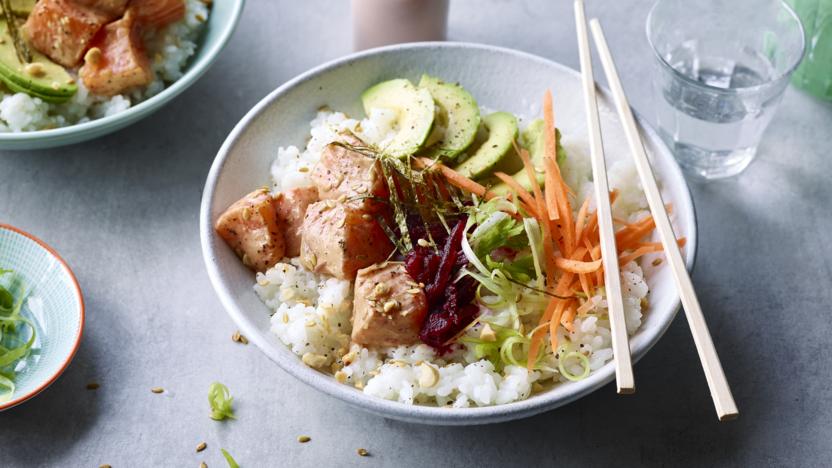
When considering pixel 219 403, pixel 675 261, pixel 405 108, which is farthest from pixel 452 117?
pixel 219 403

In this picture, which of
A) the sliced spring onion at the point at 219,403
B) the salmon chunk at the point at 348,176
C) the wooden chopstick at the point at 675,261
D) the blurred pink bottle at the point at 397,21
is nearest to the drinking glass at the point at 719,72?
the wooden chopstick at the point at 675,261

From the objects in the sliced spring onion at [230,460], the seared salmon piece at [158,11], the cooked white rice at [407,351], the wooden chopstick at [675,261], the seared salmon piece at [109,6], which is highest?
the seared salmon piece at [109,6]

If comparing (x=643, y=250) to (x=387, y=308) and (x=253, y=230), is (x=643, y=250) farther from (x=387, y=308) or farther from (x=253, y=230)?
(x=253, y=230)

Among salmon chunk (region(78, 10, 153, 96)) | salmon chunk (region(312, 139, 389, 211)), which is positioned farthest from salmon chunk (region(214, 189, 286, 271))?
salmon chunk (region(78, 10, 153, 96))

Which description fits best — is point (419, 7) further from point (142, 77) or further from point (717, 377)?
point (717, 377)

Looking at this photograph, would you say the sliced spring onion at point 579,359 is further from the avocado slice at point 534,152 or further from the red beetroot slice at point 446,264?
the avocado slice at point 534,152
